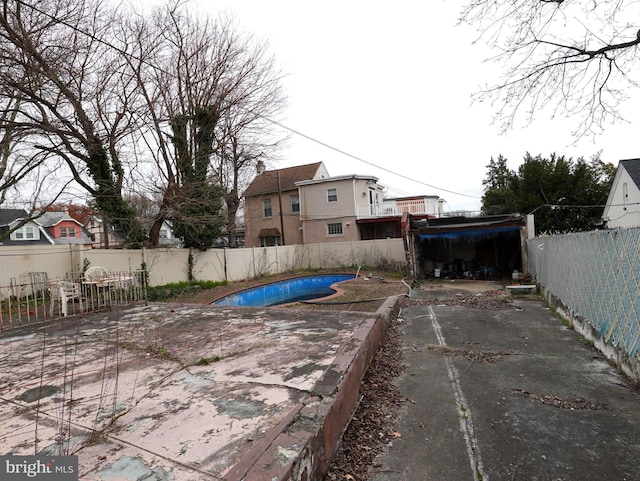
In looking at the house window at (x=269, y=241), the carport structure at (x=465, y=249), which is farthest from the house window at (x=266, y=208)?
the carport structure at (x=465, y=249)

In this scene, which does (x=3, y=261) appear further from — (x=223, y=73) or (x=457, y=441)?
(x=457, y=441)

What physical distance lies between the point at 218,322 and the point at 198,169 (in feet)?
31.4

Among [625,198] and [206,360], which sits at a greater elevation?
[625,198]

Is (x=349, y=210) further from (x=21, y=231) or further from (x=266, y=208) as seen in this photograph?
(x=21, y=231)

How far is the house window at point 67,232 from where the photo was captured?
3381cm

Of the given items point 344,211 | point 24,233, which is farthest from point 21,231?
point 344,211

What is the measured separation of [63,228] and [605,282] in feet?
138

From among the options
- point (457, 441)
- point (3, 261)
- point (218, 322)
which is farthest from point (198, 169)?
point (457, 441)

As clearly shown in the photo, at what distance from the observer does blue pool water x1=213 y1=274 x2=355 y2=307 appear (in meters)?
14.2

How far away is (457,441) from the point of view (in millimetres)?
2588

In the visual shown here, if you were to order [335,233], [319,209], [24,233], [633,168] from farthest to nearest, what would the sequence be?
[24,233], [319,209], [335,233], [633,168]

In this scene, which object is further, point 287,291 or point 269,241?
point 269,241

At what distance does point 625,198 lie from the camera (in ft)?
60.8

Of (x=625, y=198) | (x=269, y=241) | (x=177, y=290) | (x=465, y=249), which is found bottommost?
(x=177, y=290)
